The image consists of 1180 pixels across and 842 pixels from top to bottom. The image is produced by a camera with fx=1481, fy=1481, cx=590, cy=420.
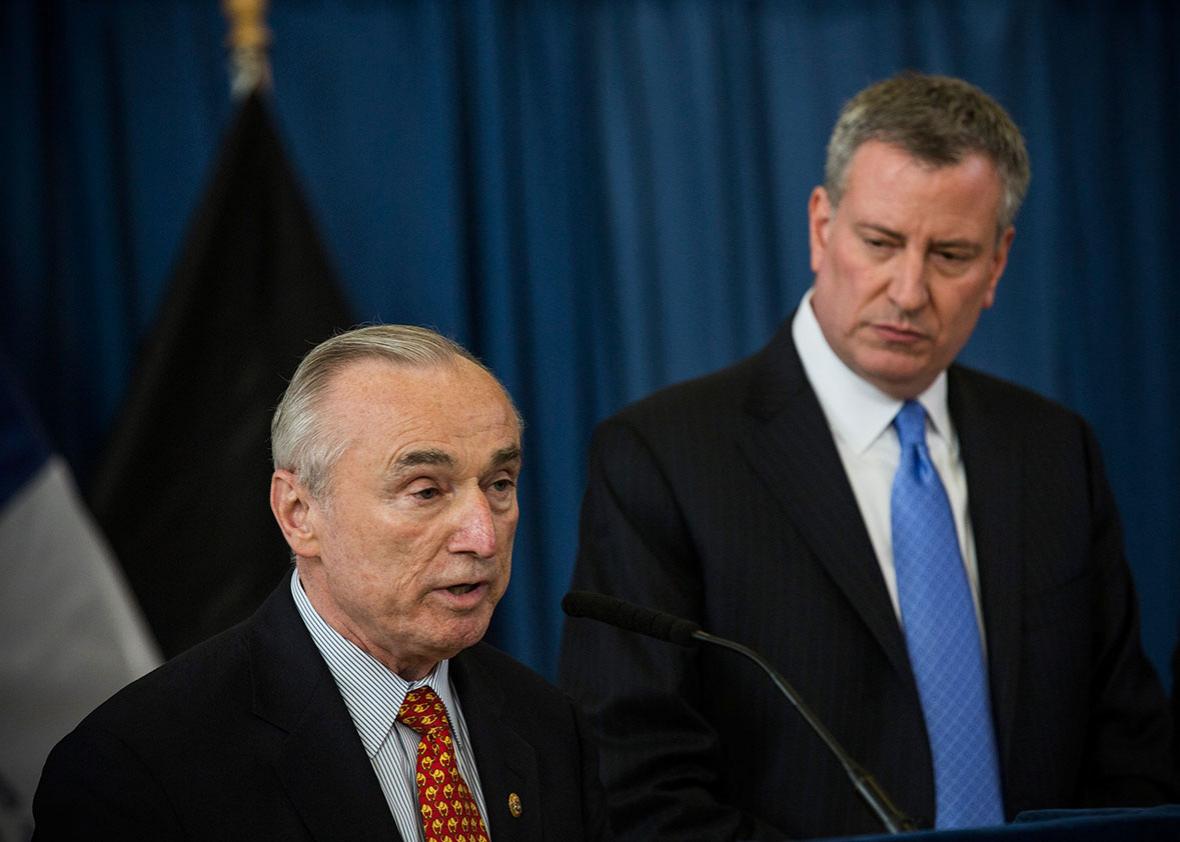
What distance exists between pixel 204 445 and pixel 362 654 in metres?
1.74

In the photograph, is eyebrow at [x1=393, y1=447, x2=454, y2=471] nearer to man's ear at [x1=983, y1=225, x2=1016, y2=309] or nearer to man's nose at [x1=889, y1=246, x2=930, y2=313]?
man's nose at [x1=889, y1=246, x2=930, y2=313]

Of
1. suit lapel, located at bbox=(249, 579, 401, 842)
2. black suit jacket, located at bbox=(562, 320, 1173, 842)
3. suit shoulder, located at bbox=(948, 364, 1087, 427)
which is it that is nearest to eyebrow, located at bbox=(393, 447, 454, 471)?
suit lapel, located at bbox=(249, 579, 401, 842)

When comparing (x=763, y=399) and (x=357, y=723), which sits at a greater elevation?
(x=763, y=399)

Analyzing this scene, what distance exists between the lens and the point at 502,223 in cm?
368

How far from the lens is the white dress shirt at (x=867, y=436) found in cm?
233

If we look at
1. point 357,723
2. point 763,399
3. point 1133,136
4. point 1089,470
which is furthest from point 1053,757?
point 1133,136

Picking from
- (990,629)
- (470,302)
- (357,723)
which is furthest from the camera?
(470,302)

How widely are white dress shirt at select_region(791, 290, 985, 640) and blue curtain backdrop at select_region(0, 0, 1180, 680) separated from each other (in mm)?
1411

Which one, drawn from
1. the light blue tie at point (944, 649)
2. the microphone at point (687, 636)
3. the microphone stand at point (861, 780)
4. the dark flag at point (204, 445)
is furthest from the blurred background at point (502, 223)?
the microphone stand at point (861, 780)

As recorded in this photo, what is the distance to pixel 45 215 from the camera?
3.45m

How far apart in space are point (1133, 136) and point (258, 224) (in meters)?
2.44

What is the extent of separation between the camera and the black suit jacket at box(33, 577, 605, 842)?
4.71 feet

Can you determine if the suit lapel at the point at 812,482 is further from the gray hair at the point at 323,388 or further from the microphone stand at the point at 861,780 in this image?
the gray hair at the point at 323,388

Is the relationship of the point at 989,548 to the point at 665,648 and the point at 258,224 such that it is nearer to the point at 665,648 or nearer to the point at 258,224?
the point at 665,648
